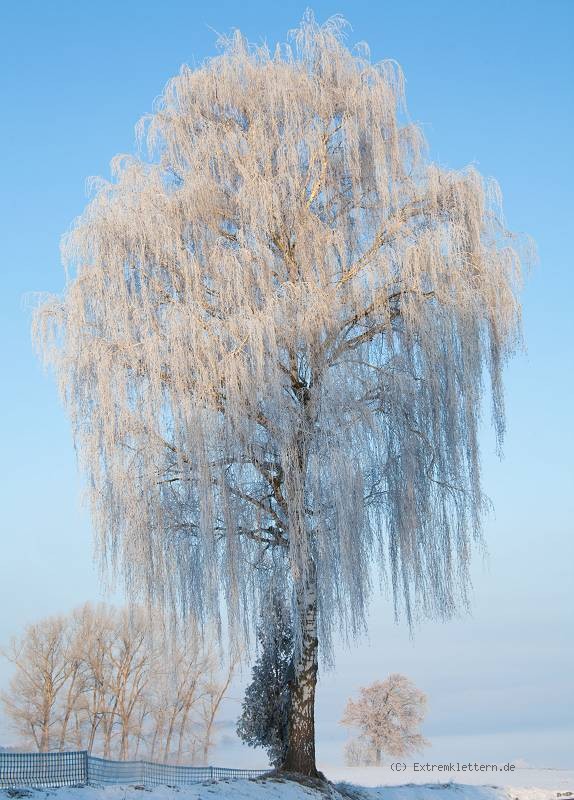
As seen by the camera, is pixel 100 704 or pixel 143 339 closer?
pixel 143 339

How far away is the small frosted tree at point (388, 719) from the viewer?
1463 inches

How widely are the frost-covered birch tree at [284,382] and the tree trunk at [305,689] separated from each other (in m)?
0.04

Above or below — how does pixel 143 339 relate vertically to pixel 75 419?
above

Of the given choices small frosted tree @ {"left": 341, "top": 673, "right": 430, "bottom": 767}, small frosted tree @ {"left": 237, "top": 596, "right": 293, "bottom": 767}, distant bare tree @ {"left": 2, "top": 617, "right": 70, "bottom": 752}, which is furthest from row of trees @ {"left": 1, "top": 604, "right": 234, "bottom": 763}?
small frosted tree @ {"left": 237, "top": 596, "right": 293, "bottom": 767}

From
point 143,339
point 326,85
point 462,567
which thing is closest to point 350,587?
point 462,567

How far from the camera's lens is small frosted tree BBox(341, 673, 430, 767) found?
122 ft

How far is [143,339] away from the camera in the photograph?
1572 centimetres

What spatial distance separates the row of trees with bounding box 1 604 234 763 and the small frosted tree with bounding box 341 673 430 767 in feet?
21.5

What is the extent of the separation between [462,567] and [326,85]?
9.88 metres

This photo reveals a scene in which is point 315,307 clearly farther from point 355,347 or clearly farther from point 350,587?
point 350,587

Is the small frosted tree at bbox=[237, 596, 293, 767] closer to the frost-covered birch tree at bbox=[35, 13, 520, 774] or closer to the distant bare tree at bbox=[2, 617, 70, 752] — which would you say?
the frost-covered birch tree at bbox=[35, 13, 520, 774]

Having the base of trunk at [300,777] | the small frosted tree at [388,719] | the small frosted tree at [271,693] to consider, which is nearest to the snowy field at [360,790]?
the base of trunk at [300,777]

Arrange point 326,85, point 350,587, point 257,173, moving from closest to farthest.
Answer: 1. point 350,587
2. point 257,173
3. point 326,85

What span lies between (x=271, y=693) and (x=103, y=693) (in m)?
18.3
